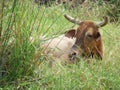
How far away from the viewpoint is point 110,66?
6.36 m

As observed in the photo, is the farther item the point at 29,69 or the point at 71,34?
the point at 71,34

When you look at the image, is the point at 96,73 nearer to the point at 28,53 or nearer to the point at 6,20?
the point at 28,53

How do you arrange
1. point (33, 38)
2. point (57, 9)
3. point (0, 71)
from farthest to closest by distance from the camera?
point (57, 9) → point (33, 38) → point (0, 71)

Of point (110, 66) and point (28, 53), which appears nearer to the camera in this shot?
point (28, 53)

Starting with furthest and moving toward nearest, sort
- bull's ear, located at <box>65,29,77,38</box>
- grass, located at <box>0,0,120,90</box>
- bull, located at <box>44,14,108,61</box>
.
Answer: bull's ear, located at <box>65,29,77,38</box>, bull, located at <box>44,14,108,61</box>, grass, located at <box>0,0,120,90</box>

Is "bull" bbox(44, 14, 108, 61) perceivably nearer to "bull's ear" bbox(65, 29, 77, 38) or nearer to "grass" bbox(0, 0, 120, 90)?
"bull's ear" bbox(65, 29, 77, 38)

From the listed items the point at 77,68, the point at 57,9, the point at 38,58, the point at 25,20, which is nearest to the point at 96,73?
the point at 77,68

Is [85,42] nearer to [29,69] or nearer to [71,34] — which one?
[71,34]

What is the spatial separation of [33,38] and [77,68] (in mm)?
713

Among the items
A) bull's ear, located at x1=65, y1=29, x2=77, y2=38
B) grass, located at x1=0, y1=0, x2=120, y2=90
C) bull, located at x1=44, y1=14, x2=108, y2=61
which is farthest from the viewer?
bull's ear, located at x1=65, y1=29, x2=77, y2=38

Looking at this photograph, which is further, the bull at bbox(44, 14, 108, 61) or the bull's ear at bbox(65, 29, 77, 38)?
the bull's ear at bbox(65, 29, 77, 38)

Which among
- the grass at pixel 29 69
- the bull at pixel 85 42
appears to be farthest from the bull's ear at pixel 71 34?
the grass at pixel 29 69

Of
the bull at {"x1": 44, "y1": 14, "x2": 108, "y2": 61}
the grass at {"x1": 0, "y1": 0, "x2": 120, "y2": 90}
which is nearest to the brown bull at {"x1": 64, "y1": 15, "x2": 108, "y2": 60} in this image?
the bull at {"x1": 44, "y1": 14, "x2": 108, "y2": 61}

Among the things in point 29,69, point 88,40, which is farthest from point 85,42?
point 29,69
